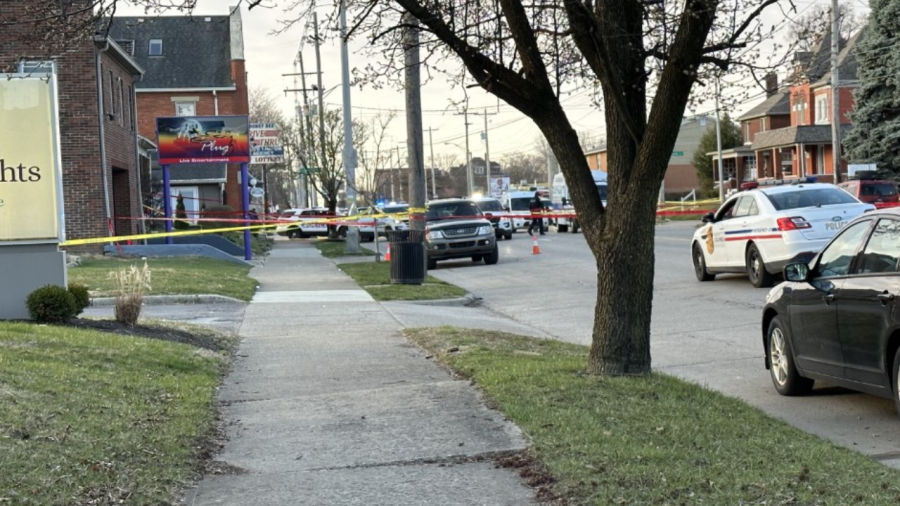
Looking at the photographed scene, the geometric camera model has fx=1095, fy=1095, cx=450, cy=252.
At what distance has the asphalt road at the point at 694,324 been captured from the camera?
8.20 meters

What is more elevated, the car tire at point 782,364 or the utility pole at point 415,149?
the utility pole at point 415,149

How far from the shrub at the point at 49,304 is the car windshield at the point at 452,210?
59.3ft

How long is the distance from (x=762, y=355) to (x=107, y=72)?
2343 cm

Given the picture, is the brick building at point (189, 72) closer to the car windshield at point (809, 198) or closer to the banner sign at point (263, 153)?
the banner sign at point (263, 153)

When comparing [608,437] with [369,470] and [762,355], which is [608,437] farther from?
[762,355]

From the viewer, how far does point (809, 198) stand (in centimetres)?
1783

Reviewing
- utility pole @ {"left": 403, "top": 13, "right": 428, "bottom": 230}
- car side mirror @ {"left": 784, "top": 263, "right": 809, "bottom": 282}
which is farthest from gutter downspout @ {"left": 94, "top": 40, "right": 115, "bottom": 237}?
car side mirror @ {"left": 784, "top": 263, "right": 809, "bottom": 282}

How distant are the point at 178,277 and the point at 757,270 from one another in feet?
34.1

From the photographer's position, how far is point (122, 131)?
3225cm

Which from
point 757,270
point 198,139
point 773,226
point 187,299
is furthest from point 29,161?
point 198,139

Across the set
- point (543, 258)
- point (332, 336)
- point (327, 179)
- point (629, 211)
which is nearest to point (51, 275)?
point (332, 336)

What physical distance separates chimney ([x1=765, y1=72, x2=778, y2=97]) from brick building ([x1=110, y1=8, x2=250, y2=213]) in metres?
45.4

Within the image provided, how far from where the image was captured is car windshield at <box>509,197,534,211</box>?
183 ft

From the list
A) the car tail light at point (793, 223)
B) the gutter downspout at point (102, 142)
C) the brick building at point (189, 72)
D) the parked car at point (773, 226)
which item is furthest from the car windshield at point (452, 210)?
the brick building at point (189, 72)
